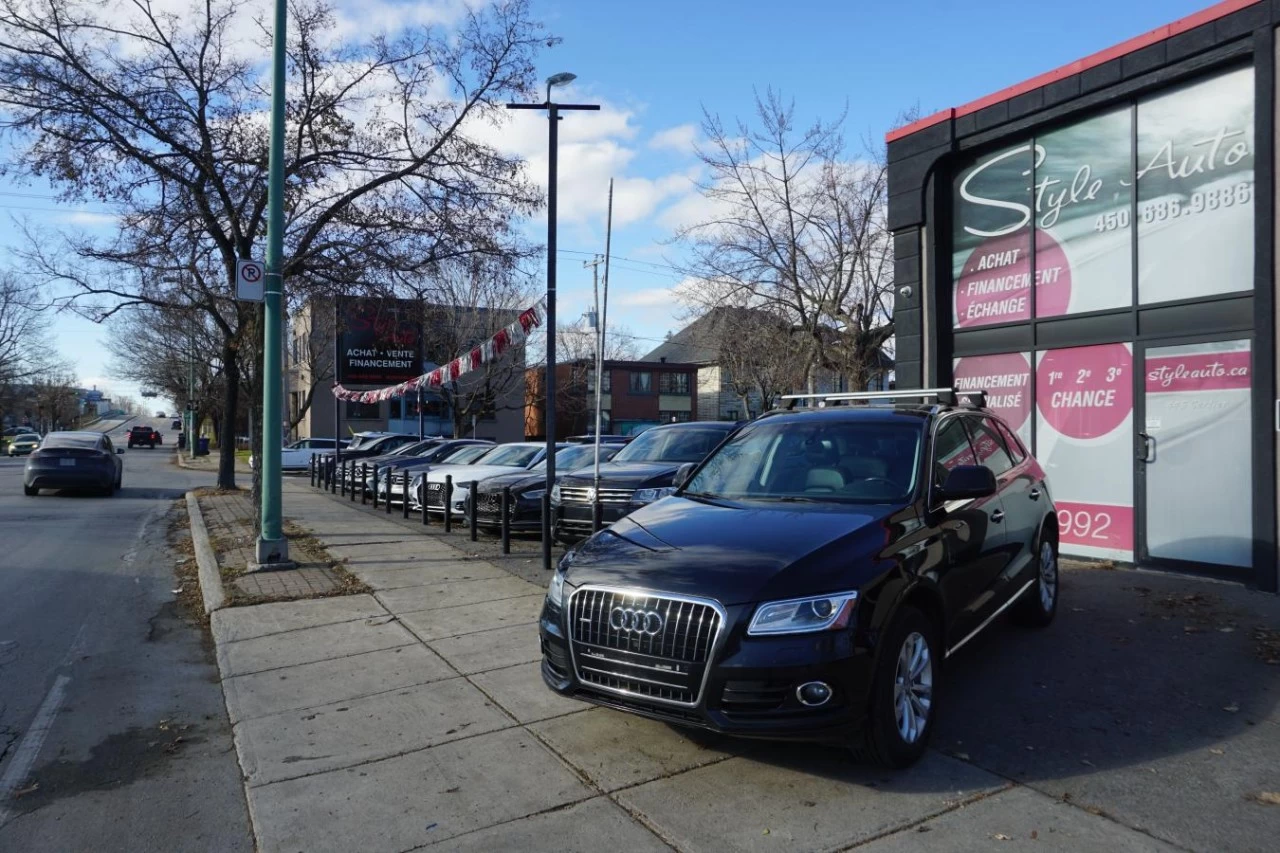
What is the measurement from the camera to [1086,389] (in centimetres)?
961

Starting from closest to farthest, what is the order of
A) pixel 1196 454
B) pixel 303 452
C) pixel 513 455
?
pixel 1196 454, pixel 513 455, pixel 303 452

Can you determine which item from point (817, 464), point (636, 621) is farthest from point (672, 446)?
point (636, 621)

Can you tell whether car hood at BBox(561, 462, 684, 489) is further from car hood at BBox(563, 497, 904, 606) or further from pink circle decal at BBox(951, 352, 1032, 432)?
car hood at BBox(563, 497, 904, 606)

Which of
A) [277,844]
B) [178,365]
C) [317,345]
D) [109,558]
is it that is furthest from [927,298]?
[178,365]

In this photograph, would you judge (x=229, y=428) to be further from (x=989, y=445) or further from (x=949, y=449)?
(x=949, y=449)

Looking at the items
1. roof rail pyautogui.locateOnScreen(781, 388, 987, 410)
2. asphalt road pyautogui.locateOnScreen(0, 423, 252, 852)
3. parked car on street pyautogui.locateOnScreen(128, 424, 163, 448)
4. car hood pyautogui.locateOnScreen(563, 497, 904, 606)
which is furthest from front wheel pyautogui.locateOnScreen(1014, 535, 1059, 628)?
parked car on street pyautogui.locateOnScreen(128, 424, 163, 448)

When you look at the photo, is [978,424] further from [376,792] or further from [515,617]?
[376,792]

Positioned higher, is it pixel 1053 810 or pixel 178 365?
pixel 178 365

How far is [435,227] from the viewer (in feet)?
41.7

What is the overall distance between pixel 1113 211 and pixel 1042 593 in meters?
4.74

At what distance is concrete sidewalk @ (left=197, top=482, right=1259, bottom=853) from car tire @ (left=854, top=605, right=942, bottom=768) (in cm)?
14

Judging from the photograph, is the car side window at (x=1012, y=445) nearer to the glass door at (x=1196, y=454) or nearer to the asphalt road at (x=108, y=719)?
the glass door at (x=1196, y=454)

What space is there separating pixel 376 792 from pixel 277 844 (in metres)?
0.53

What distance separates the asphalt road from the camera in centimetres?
401
